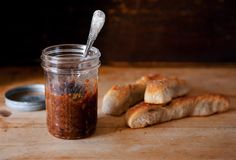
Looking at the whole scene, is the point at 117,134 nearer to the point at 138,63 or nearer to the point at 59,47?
the point at 59,47

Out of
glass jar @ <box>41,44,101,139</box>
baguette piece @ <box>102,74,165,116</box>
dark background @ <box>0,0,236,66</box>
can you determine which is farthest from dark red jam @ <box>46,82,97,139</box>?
dark background @ <box>0,0,236,66</box>

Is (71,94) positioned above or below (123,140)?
above

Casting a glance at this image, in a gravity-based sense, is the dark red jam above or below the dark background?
below

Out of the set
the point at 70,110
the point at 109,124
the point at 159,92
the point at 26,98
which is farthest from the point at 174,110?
the point at 26,98

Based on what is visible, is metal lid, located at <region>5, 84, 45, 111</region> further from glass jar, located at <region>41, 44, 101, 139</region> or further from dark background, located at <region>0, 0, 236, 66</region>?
dark background, located at <region>0, 0, 236, 66</region>

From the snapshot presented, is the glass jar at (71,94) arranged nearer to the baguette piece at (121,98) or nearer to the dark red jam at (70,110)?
the dark red jam at (70,110)

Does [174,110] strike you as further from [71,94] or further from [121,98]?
[71,94]
